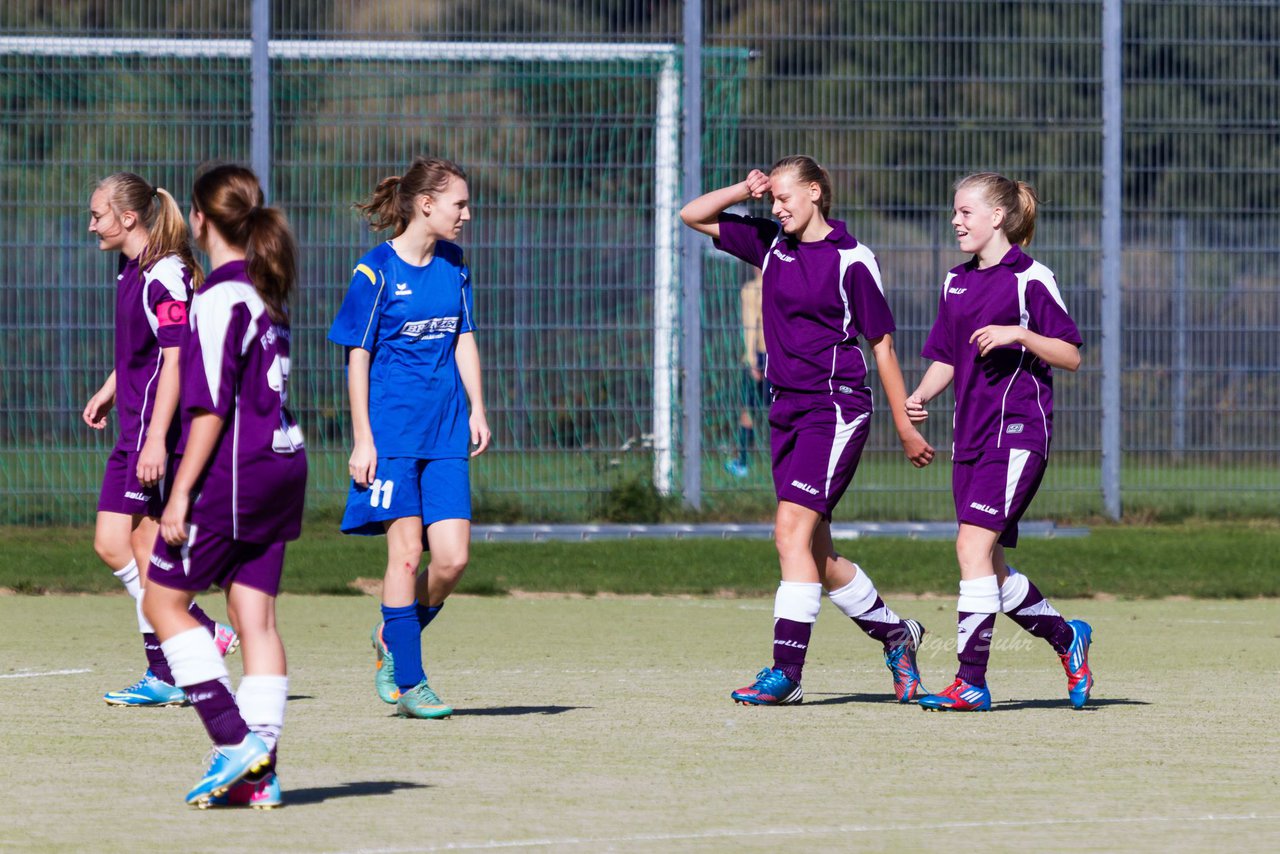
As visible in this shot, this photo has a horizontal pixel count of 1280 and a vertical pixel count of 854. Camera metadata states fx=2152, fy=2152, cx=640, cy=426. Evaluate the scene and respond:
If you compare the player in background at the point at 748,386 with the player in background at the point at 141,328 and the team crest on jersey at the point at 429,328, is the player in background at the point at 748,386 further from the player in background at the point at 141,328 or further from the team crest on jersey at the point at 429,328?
the team crest on jersey at the point at 429,328

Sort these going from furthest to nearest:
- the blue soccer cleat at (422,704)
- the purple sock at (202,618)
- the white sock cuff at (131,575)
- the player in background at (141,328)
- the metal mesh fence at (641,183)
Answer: the metal mesh fence at (641,183)
the white sock cuff at (131,575)
the player in background at (141,328)
the blue soccer cleat at (422,704)
the purple sock at (202,618)

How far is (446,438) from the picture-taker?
7.53m

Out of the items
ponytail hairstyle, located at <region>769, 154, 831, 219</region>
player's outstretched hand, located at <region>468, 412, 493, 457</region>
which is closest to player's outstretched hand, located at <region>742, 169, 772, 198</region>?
ponytail hairstyle, located at <region>769, 154, 831, 219</region>

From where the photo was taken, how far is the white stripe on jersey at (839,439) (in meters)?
Answer: 7.88

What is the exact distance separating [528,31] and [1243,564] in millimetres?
6307

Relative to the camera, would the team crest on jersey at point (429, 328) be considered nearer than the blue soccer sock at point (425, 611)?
Yes

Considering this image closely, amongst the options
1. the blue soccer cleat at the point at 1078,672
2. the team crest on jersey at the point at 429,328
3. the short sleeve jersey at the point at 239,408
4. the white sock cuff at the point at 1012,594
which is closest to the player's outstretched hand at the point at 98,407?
the team crest on jersey at the point at 429,328

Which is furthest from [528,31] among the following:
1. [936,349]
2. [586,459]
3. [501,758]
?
[501,758]

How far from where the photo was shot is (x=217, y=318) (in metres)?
5.56

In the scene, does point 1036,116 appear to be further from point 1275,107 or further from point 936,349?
point 936,349

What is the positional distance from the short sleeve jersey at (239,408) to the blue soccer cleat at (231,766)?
1.74 feet

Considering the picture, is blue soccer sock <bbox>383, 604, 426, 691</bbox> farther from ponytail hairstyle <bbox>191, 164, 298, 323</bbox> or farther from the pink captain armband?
ponytail hairstyle <bbox>191, 164, 298, 323</bbox>

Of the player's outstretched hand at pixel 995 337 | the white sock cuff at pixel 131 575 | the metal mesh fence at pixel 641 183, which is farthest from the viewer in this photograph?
the metal mesh fence at pixel 641 183

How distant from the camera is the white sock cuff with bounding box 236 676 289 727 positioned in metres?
5.64
